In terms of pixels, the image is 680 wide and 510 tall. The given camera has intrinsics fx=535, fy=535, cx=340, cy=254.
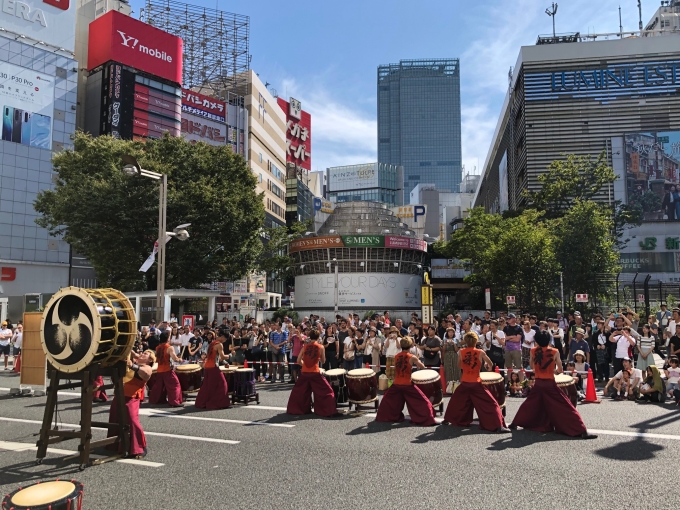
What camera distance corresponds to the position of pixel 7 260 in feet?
156

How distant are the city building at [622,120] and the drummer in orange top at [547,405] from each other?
48.7m

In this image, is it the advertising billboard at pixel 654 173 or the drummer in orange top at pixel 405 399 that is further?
the advertising billboard at pixel 654 173

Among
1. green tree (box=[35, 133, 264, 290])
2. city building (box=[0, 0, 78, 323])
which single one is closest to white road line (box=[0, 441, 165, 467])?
green tree (box=[35, 133, 264, 290])

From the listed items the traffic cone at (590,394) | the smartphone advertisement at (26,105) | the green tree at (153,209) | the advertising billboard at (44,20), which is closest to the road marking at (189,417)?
the traffic cone at (590,394)

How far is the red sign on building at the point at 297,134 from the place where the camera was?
323 ft

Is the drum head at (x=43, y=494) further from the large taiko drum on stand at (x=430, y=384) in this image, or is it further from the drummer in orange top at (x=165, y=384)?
the drummer in orange top at (x=165, y=384)

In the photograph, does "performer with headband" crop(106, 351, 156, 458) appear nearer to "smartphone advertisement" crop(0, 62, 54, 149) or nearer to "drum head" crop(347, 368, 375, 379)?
"drum head" crop(347, 368, 375, 379)

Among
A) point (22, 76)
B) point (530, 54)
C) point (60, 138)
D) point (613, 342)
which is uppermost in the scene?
point (530, 54)

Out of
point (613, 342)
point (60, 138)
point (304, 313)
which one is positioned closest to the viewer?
point (613, 342)

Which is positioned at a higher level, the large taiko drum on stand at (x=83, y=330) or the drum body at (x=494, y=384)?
the large taiko drum on stand at (x=83, y=330)

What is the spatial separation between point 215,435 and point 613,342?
11492 millimetres

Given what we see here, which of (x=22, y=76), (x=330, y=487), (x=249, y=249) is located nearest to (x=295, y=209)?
(x=22, y=76)

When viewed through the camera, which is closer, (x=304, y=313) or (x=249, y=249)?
(x=249, y=249)

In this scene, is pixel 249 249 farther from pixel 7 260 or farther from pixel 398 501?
pixel 398 501
